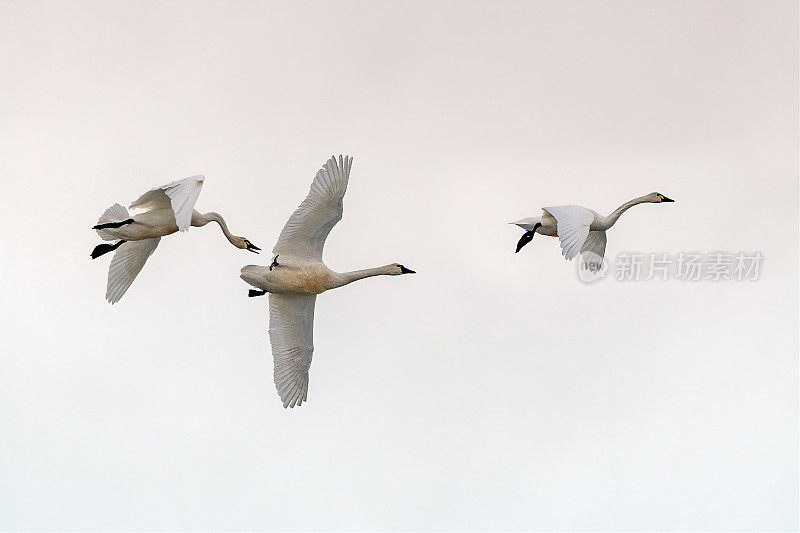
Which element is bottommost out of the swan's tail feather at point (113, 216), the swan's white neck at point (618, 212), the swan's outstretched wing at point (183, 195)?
the swan's tail feather at point (113, 216)

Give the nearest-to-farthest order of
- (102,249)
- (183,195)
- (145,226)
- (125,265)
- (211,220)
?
1. (183,195)
2. (145,226)
3. (102,249)
4. (211,220)
5. (125,265)

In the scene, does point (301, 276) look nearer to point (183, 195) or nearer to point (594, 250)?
point (183, 195)

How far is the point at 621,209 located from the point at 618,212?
7cm

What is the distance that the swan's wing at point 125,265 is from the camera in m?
12.3

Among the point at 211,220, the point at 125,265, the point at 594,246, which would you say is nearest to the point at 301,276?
the point at 211,220

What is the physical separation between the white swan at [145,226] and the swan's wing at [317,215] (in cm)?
68

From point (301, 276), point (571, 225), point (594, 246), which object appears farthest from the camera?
point (594, 246)

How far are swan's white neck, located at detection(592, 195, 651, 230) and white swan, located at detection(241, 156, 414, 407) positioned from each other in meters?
1.89

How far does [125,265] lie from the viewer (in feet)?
40.7

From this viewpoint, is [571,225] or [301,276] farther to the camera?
[301,276]

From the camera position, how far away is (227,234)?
481 inches

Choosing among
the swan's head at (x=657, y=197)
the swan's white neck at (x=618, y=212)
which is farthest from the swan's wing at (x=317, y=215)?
the swan's head at (x=657, y=197)

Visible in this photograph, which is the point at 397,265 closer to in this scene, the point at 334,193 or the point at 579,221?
the point at 334,193

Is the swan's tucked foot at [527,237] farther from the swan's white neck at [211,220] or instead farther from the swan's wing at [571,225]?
the swan's white neck at [211,220]
